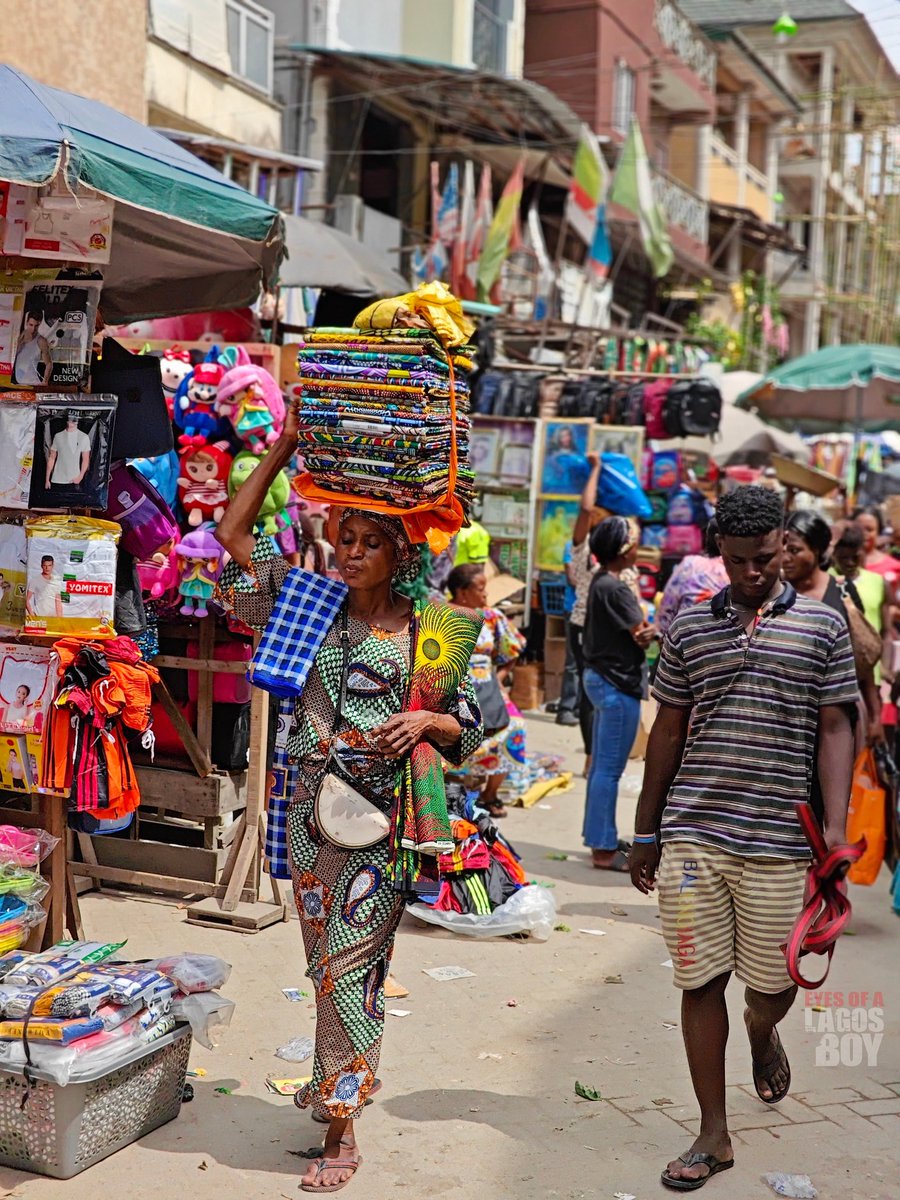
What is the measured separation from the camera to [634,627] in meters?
7.66

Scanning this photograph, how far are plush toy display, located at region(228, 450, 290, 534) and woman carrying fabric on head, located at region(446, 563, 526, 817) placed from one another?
2081 millimetres

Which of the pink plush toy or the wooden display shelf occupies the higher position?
the pink plush toy

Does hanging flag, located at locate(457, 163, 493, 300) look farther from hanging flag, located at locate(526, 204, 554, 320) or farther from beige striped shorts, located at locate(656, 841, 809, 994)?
beige striped shorts, located at locate(656, 841, 809, 994)

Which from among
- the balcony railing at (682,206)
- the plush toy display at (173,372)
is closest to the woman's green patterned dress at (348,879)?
the plush toy display at (173,372)

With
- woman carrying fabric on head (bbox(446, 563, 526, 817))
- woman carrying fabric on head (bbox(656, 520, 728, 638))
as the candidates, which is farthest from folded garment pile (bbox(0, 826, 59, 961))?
→ woman carrying fabric on head (bbox(446, 563, 526, 817))

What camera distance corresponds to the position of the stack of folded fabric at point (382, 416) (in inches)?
154

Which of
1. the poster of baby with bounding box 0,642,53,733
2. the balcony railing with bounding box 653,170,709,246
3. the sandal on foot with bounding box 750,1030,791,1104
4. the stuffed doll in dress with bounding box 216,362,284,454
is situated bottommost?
the sandal on foot with bounding box 750,1030,791,1104

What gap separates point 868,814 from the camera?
6.91 metres

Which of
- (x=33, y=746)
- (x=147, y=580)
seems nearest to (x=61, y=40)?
(x=147, y=580)

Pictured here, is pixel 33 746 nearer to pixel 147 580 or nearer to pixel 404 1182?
pixel 147 580

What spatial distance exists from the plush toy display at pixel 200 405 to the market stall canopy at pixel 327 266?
9.71ft

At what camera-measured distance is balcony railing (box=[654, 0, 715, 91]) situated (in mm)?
25688

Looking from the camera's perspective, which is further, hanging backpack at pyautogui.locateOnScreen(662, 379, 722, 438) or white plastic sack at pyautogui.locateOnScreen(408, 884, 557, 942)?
hanging backpack at pyautogui.locateOnScreen(662, 379, 722, 438)

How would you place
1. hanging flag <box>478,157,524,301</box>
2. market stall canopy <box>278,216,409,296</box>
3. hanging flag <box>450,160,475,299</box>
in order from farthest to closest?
hanging flag <box>450,160,475,299</box>
hanging flag <box>478,157,524,301</box>
market stall canopy <box>278,216,409,296</box>
